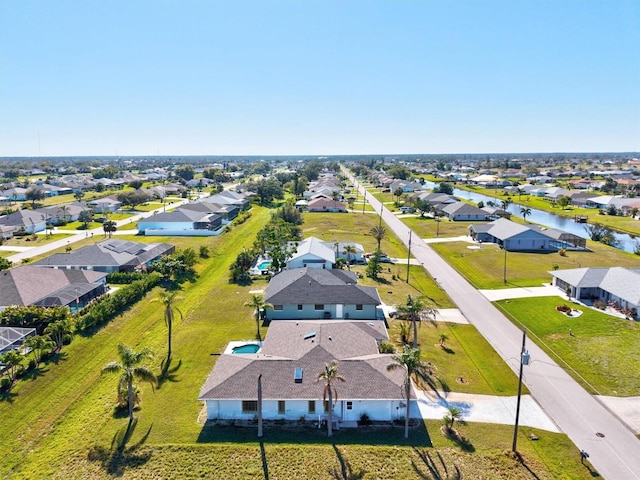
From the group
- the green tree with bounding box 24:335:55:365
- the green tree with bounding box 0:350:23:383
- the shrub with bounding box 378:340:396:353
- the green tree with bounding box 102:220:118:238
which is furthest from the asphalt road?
the green tree with bounding box 102:220:118:238

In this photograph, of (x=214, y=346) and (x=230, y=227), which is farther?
(x=230, y=227)

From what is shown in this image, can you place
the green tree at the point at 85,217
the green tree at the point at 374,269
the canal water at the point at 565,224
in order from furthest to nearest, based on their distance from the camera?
the green tree at the point at 85,217 < the canal water at the point at 565,224 < the green tree at the point at 374,269

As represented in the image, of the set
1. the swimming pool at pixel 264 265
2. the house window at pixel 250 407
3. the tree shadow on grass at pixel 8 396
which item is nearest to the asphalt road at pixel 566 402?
the house window at pixel 250 407

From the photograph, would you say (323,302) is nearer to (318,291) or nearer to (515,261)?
(318,291)

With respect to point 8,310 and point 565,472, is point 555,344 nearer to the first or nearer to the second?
point 565,472

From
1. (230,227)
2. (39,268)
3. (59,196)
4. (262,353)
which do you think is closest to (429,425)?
(262,353)

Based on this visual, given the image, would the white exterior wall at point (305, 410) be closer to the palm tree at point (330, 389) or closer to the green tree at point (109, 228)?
the palm tree at point (330, 389)

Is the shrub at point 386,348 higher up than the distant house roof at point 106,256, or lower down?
lower down
